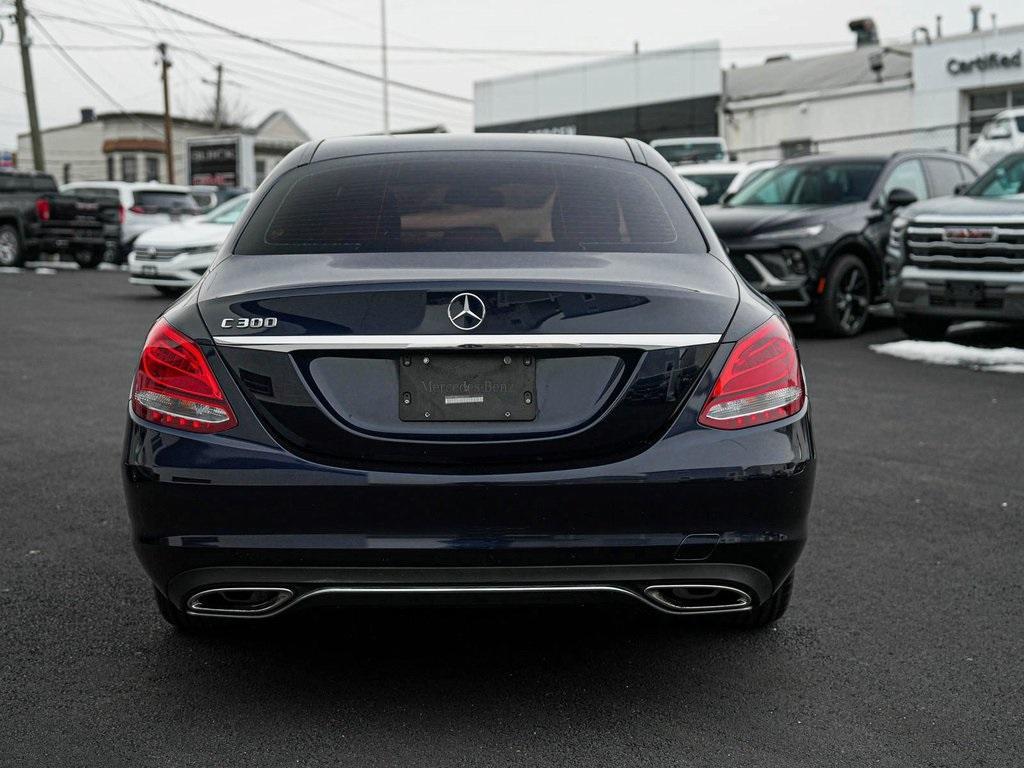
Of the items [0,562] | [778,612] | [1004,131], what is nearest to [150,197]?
[1004,131]

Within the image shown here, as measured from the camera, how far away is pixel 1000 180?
11.4 m

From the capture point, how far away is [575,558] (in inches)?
118

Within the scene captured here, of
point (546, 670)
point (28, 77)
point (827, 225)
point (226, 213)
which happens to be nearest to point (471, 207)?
point (546, 670)

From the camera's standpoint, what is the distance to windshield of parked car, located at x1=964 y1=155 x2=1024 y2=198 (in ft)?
36.9

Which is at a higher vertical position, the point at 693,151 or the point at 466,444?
the point at 693,151

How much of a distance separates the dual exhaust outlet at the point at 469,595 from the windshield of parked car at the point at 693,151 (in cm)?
2425

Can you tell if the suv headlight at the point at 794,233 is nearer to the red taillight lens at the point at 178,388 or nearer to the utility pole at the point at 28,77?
the red taillight lens at the point at 178,388

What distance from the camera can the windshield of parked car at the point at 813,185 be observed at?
41.2 ft

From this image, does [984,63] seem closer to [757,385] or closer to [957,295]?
[957,295]

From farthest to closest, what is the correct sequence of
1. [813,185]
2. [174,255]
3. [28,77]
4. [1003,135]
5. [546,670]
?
[28,77], [1003,135], [174,255], [813,185], [546,670]

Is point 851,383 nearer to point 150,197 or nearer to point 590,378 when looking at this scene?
point 590,378

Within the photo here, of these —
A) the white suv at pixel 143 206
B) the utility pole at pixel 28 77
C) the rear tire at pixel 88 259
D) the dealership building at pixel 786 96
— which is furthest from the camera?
the dealership building at pixel 786 96

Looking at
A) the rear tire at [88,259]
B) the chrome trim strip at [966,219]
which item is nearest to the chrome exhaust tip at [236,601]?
the chrome trim strip at [966,219]

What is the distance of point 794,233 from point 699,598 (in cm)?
888
